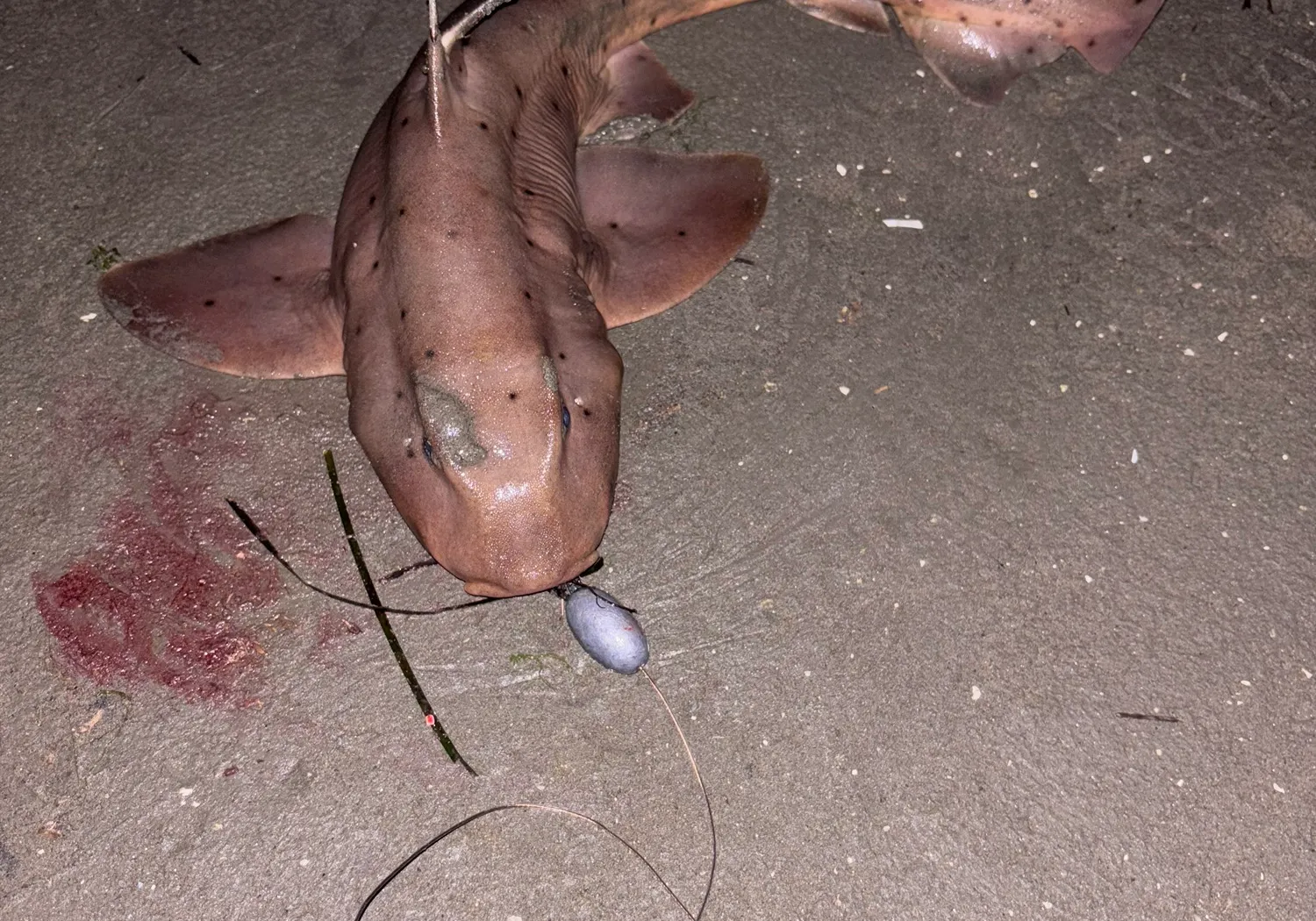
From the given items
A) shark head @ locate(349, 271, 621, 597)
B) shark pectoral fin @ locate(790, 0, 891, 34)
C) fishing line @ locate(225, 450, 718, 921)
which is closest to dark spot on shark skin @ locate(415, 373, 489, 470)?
shark head @ locate(349, 271, 621, 597)

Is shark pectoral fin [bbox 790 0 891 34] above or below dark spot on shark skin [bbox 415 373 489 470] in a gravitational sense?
above

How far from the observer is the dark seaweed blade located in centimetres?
361

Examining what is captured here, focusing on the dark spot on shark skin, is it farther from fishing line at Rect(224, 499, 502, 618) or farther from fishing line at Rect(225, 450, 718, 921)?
fishing line at Rect(224, 499, 502, 618)

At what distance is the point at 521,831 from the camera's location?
3.53 m

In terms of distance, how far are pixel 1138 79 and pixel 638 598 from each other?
3.21 meters

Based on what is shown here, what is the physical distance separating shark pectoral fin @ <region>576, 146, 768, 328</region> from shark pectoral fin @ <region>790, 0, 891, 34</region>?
96 cm

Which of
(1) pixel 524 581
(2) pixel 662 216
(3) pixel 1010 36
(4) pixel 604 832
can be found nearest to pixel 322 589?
(1) pixel 524 581

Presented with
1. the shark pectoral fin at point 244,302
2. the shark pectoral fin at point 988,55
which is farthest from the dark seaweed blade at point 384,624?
the shark pectoral fin at point 988,55

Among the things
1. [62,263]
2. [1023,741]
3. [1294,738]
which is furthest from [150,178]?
[1294,738]

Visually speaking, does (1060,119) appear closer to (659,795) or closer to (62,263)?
(659,795)

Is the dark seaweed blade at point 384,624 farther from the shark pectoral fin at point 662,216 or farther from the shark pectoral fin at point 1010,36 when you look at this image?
the shark pectoral fin at point 1010,36

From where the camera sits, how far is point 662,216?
4.29 metres

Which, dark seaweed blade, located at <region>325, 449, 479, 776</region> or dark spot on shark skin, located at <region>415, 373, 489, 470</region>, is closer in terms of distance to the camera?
dark spot on shark skin, located at <region>415, 373, 489, 470</region>

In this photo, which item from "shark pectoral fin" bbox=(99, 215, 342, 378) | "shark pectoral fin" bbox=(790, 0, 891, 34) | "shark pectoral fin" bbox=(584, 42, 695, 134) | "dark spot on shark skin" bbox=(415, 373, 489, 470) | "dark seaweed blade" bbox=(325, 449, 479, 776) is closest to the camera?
"dark spot on shark skin" bbox=(415, 373, 489, 470)
